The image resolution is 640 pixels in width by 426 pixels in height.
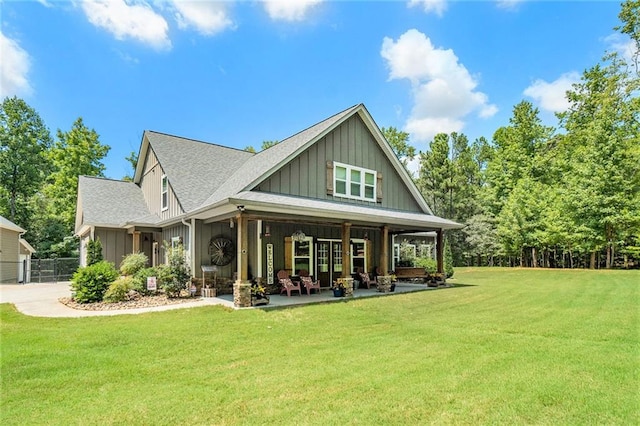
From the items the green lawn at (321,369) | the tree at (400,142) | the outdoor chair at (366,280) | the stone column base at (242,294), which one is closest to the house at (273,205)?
the stone column base at (242,294)

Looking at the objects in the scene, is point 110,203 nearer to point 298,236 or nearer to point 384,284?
point 298,236

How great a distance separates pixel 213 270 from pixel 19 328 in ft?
17.4

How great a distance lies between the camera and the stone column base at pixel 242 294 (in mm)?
9758

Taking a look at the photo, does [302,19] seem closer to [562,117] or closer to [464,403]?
[464,403]

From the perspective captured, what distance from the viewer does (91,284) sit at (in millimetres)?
10781

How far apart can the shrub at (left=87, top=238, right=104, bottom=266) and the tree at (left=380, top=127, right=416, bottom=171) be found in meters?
29.6

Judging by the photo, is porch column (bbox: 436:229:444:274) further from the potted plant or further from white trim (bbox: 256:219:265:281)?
white trim (bbox: 256:219:265:281)

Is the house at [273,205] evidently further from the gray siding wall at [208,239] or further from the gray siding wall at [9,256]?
the gray siding wall at [9,256]

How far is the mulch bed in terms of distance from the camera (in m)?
9.94

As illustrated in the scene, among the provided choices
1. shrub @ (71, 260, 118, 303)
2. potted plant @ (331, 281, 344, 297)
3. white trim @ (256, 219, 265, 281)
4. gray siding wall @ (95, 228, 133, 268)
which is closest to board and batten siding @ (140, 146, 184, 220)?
gray siding wall @ (95, 228, 133, 268)

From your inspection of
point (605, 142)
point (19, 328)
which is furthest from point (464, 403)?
point (605, 142)

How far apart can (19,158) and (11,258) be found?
660 inches

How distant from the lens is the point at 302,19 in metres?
12.6

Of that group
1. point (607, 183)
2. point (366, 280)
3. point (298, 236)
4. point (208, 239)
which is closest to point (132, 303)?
point (208, 239)
